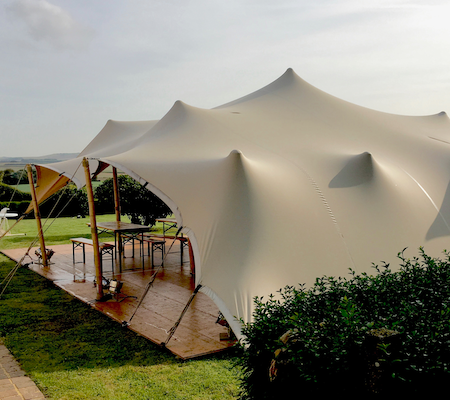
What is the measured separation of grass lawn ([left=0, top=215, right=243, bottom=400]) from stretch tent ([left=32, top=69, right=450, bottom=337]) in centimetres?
67

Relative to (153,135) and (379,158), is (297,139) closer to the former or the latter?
(379,158)

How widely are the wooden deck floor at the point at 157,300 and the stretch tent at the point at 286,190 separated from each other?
0.96m

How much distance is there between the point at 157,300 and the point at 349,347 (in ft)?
17.1

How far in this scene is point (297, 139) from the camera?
24.8 ft

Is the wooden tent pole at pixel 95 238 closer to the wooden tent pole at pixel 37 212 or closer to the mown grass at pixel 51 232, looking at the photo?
the wooden tent pole at pixel 37 212

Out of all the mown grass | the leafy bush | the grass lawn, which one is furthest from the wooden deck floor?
the leafy bush

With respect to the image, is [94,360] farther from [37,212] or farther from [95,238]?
[37,212]

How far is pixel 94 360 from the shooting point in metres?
5.15

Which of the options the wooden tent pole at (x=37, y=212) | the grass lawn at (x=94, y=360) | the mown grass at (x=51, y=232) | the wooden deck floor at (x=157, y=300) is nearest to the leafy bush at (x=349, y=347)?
the grass lawn at (x=94, y=360)

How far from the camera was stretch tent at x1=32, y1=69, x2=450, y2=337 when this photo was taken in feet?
17.8

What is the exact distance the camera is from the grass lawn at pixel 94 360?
441cm

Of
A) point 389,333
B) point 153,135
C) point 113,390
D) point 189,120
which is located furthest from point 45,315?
point 389,333

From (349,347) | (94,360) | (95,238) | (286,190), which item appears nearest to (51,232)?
(95,238)

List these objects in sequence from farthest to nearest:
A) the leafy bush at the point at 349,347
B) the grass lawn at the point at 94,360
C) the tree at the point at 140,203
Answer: the tree at the point at 140,203 < the grass lawn at the point at 94,360 < the leafy bush at the point at 349,347
